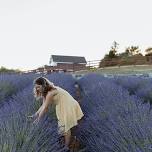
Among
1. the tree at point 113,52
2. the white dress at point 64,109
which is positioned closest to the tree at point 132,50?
the tree at point 113,52

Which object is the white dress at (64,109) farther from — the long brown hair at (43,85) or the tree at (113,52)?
the tree at (113,52)

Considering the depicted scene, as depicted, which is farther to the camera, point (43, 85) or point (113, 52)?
point (113, 52)

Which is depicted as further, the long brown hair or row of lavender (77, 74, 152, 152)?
the long brown hair

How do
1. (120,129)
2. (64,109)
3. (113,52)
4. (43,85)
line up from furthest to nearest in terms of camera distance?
(113,52), (64,109), (43,85), (120,129)

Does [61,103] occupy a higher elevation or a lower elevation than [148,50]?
lower

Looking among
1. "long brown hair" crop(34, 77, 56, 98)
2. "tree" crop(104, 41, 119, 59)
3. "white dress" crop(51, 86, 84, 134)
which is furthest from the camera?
"tree" crop(104, 41, 119, 59)

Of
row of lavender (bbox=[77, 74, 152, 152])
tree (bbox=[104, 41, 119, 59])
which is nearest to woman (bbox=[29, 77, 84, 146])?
row of lavender (bbox=[77, 74, 152, 152])

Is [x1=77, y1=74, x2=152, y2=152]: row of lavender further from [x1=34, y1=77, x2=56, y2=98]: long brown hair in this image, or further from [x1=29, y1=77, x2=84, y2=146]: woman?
[x1=34, y1=77, x2=56, y2=98]: long brown hair

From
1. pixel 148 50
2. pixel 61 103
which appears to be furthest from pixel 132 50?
pixel 61 103

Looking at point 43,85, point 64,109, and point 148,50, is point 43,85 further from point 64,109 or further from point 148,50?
point 148,50

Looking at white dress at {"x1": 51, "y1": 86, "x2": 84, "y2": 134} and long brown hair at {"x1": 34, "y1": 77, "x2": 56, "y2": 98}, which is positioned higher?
long brown hair at {"x1": 34, "y1": 77, "x2": 56, "y2": 98}

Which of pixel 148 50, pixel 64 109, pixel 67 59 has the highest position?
pixel 148 50

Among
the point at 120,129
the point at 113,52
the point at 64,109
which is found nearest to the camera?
the point at 120,129

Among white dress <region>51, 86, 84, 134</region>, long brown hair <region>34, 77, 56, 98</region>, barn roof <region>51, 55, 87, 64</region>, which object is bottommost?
barn roof <region>51, 55, 87, 64</region>
